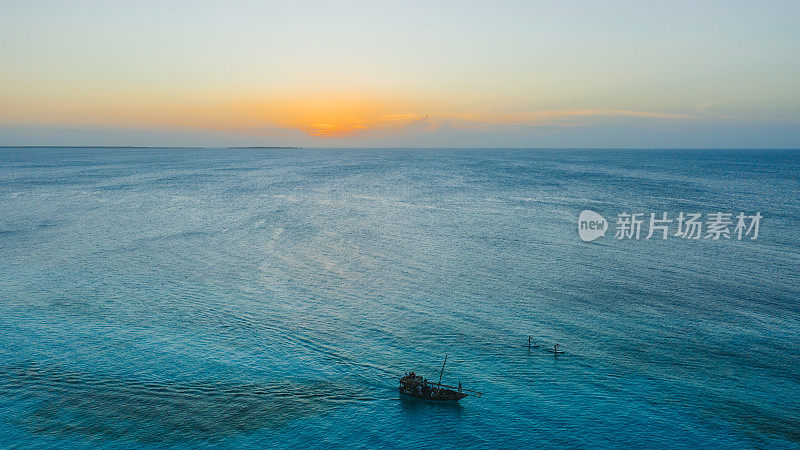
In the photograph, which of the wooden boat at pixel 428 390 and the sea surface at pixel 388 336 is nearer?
the sea surface at pixel 388 336

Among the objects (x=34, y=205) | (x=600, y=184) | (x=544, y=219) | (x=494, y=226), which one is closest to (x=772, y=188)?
(x=600, y=184)

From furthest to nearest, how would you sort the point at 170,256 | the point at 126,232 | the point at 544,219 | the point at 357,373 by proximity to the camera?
the point at 544,219 → the point at 126,232 → the point at 170,256 → the point at 357,373

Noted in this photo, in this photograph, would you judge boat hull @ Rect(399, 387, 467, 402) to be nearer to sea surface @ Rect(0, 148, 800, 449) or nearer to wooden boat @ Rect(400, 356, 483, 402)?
wooden boat @ Rect(400, 356, 483, 402)

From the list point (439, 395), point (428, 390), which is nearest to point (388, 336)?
point (428, 390)

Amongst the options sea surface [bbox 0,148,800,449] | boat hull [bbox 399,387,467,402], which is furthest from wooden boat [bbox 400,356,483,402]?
sea surface [bbox 0,148,800,449]

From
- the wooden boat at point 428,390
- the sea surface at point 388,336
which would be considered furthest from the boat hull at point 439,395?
the sea surface at point 388,336

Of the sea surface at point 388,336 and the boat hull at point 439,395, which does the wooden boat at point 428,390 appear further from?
the sea surface at point 388,336

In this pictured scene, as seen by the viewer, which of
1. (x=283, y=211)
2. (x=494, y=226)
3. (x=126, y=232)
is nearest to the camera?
(x=126, y=232)

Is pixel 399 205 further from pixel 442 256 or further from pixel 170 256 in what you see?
pixel 170 256

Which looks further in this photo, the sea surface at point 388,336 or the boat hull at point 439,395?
the boat hull at point 439,395
